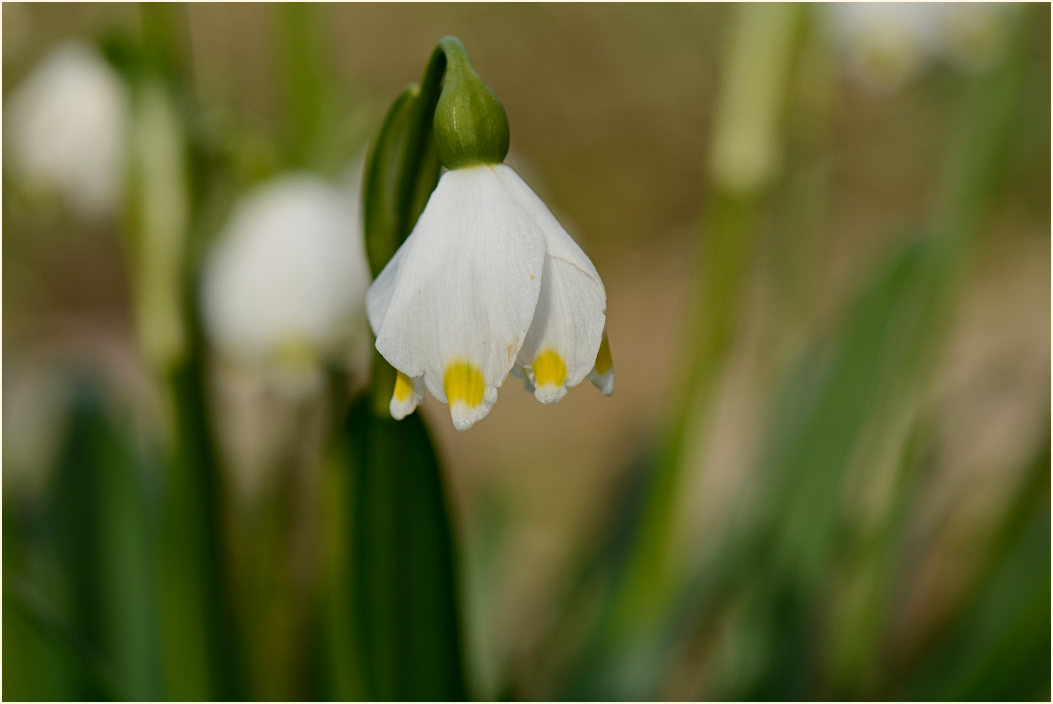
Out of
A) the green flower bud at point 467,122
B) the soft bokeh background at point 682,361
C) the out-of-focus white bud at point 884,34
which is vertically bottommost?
the soft bokeh background at point 682,361

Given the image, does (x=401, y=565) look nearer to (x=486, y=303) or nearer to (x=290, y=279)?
(x=486, y=303)

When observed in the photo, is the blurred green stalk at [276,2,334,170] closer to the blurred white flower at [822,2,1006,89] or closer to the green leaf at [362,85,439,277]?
the green leaf at [362,85,439,277]

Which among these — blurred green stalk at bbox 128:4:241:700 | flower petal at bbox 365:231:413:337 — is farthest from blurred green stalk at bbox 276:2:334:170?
flower petal at bbox 365:231:413:337

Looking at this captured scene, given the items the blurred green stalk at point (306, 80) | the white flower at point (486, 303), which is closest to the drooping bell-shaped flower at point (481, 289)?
the white flower at point (486, 303)

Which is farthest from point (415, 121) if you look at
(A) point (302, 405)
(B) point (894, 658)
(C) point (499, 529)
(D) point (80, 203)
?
(B) point (894, 658)

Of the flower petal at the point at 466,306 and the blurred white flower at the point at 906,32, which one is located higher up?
the blurred white flower at the point at 906,32

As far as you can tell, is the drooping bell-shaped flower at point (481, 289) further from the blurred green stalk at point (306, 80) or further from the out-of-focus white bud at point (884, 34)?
the out-of-focus white bud at point (884, 34)
